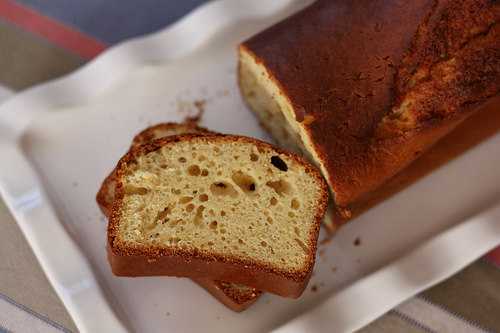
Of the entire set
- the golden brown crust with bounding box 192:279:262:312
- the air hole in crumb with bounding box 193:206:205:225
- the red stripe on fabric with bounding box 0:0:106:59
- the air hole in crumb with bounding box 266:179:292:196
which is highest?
the red stripe on fabric with bounding box 0:0:106:59

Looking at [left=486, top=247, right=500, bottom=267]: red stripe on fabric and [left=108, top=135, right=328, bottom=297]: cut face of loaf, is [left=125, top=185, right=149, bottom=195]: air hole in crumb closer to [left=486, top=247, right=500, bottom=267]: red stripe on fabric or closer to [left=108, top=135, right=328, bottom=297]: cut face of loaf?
[left=108, top=135, right=328, bottom=297]: cut face of loaf

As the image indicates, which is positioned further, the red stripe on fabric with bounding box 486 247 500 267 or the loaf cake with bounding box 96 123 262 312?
the red stripe on fabric with bounding box 486 247 500 267

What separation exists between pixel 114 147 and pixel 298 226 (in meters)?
0.96

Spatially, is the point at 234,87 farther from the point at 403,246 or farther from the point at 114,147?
the point at 403,246

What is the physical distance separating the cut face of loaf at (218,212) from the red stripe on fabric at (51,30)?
86cm

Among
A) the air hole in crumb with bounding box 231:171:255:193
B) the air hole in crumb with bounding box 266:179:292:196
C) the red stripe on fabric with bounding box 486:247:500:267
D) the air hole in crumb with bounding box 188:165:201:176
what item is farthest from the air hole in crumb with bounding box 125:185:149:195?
the red stripe on fabric with bounding box 486:247:500:267

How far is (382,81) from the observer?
2684mm

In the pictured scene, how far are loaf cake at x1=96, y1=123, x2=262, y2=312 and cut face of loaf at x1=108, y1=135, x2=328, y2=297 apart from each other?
9 centimetres

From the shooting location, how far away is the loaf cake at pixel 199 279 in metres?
2.74

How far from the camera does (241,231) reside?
262 cm

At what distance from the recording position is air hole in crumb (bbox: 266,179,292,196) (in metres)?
2.69

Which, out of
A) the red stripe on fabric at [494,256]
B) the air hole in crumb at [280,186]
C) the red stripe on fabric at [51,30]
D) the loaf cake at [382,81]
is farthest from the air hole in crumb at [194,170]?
the red stripe on fabric at [494,256]

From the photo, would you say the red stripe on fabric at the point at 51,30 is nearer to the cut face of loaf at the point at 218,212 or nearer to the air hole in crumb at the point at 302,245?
the cut face of loaf at the point at 218,212

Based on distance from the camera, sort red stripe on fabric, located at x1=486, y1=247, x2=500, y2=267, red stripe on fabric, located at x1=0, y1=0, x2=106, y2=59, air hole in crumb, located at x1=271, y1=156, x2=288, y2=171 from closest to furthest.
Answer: air hole in crumb, located at x1=271, y1=156, x2=288, y2=171 → red stripe on fabric, located at x1=486, y1=247, x2=500, y2=267 → red stripe on fabric, located at x1=0, y1=0, x2=106, y2=59
